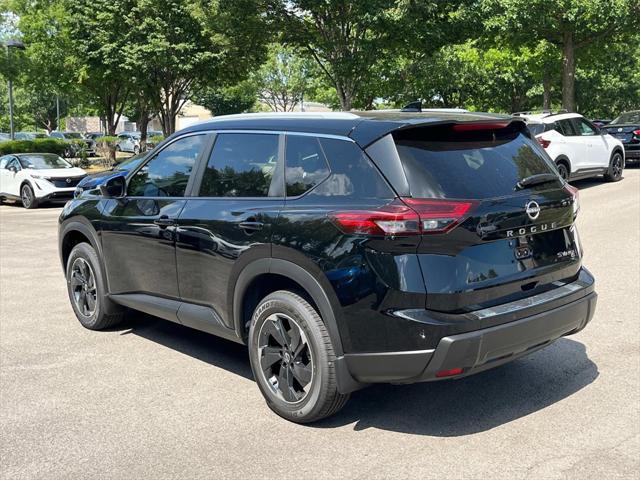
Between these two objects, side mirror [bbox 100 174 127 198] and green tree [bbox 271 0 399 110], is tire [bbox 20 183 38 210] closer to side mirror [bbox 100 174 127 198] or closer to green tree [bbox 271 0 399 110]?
green tree [bbox 271 0 399 110]


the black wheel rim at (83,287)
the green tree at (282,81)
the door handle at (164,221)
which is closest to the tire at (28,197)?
the black wheel rim at (83,287)

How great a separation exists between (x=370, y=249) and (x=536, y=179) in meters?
1.21

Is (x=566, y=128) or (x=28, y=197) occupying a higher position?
(x=566, y=128)

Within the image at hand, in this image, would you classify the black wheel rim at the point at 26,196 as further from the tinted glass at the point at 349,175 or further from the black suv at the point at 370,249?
the tinted glass at the point at 349,175

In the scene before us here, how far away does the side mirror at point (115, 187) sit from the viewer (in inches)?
215

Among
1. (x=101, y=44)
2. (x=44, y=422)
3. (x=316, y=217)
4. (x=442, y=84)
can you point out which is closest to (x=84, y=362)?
(x=44, y=422)

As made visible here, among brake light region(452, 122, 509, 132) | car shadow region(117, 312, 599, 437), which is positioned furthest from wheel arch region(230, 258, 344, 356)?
brake light region(452, 122, 509, 132)

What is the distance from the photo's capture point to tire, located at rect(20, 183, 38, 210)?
18.6m

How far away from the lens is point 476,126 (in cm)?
399

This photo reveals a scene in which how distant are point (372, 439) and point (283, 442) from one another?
48 cm

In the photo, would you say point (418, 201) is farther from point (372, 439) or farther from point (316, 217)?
point (372, 439)

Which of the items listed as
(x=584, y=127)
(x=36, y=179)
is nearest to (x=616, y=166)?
(x=584, y=127)

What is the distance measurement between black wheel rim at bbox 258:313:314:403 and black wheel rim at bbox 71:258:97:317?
237 cm

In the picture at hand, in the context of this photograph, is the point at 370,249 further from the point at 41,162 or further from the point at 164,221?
the point at 41,162
